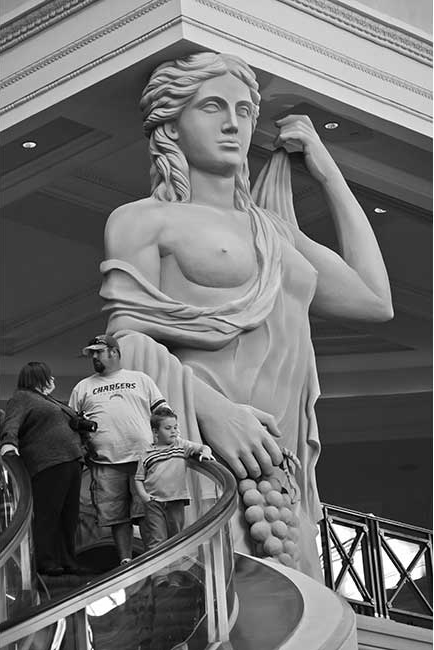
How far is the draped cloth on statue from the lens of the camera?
10.4 meters

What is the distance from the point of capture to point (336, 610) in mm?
8797

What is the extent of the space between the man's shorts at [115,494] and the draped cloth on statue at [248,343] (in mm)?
1238

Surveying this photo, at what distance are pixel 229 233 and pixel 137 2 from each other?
1.69 m

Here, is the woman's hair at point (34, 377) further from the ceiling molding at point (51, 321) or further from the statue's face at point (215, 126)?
the ceiling molding at point (51, 321)

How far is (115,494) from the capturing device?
9.07 m

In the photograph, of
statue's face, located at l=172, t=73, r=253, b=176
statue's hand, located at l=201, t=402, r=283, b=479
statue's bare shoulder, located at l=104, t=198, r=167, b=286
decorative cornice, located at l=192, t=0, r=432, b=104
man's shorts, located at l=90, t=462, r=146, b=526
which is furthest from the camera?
decorative cornice, located at l=192, t=0, r=432, b=104

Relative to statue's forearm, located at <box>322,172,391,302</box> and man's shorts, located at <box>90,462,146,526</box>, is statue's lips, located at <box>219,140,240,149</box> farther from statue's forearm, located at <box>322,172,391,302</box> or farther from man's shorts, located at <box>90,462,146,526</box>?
man's shorts, located at <box>90,462,146,526</box>

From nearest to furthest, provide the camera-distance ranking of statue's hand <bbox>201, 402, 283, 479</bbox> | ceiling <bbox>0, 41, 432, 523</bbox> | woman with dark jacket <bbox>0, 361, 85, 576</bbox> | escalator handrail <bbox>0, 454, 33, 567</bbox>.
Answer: escalator handrail <bbox>0, 454, 33, 567</bbox>
woman with dark jacket <bbox>0, 361, 85, 576</bbox>
statue's hand <bbox>201, 402, 283, 479</bbox>
ceiling <bbox>0, 41, 432, 523</bbox>

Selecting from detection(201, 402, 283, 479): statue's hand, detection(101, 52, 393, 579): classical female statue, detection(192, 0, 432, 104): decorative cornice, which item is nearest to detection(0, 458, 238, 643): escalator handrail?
detection(201, 402, 283, 479): statue's hand

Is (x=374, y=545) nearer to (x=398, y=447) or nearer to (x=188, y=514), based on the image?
(x=188, y=514)

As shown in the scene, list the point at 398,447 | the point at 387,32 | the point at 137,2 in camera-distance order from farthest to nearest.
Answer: the point at 398,447, the point at 387,32, the point at 137,2

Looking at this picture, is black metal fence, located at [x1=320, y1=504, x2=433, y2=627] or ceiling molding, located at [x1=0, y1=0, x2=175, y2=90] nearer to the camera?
ceiling molding, located at [x1=0, y1=0, x2=175, y2=90]

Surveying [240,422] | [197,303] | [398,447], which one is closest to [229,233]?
[197,303]

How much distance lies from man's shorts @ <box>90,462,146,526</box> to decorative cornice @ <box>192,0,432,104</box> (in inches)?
133
